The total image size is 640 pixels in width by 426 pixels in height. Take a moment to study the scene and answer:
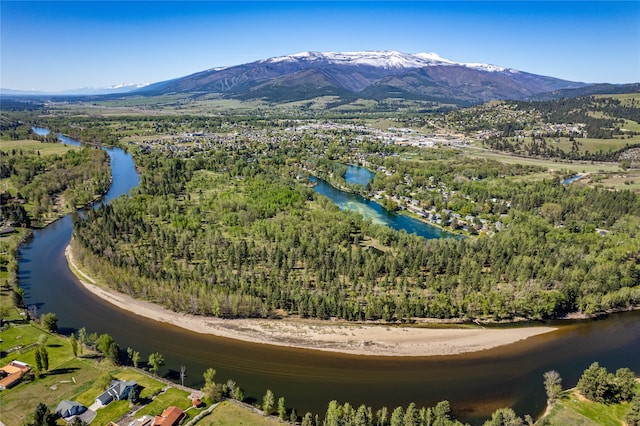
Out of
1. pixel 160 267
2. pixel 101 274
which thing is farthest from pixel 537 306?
pixel 101 274

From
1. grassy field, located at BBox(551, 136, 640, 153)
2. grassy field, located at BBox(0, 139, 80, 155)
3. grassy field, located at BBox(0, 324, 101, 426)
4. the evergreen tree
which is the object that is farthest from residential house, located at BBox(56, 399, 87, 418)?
grassy field, located at BBox(551, 136, 640, 153)

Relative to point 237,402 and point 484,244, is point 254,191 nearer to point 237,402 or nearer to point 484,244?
point 484,244

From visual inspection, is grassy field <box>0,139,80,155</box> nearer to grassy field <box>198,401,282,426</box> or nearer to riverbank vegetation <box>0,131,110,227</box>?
riverbank vegetation <box>0,131,110,227</box>

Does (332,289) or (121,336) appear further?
(332,289)


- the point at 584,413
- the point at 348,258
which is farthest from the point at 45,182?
the point at 584,413

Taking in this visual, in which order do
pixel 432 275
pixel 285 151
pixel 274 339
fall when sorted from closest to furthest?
1. pixel 274 339
2. pixel 432 275
3. pixel 285 151

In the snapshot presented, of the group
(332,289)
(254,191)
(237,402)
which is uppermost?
(254,191)
